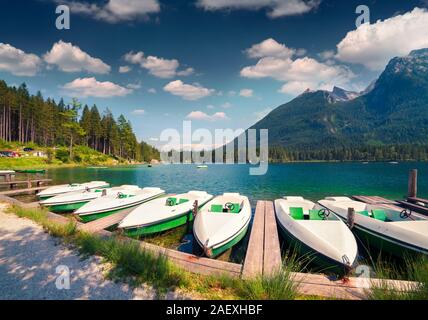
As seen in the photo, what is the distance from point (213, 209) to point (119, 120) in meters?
91.1

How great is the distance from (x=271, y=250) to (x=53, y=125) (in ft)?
292

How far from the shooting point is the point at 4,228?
9820 mm

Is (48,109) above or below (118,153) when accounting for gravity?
above

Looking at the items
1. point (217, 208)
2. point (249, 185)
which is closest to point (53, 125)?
point (249, 185)

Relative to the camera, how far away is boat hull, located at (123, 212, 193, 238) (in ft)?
34.5

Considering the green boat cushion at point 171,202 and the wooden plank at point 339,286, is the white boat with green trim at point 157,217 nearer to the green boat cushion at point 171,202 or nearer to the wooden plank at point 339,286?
the green boat cushion at point 171,202

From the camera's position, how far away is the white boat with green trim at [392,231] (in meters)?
8.01

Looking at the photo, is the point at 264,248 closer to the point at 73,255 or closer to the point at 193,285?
the point at 193,285

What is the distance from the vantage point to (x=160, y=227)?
11.5m

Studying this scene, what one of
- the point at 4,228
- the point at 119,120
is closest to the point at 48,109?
the point at 119,120

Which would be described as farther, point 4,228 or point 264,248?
point 4,228

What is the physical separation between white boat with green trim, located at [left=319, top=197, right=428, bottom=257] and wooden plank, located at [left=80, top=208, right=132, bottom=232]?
12.4 metres

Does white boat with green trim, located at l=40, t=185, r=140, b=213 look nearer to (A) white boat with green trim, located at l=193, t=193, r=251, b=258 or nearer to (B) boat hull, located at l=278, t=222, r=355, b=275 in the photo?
(A) white boat with green trim, located at l=193, t=193, r=251, b=258
